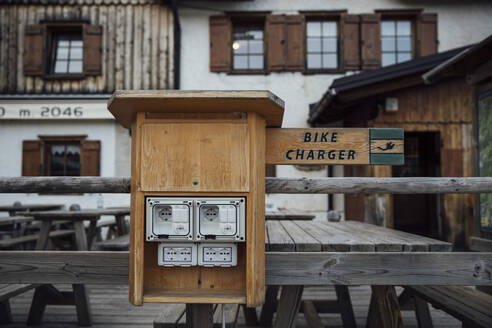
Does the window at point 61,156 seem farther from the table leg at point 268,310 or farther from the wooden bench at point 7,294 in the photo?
the table leg at point 268,310

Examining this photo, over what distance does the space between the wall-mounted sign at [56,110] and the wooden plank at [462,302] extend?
751 centimetres

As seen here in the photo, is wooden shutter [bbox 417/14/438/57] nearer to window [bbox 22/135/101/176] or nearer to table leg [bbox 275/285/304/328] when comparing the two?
window [bbox 22/135/101/176]

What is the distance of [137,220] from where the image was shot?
190 cm

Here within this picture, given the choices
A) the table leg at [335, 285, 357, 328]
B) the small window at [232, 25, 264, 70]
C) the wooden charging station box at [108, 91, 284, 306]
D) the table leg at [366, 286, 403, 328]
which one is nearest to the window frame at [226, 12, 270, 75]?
the small window at [232, 25, 264, 70]

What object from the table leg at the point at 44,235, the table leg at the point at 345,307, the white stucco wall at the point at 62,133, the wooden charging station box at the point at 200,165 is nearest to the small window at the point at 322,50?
the white stucco wall at the point at 62,133

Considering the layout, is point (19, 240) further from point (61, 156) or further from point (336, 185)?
point (336, 185)

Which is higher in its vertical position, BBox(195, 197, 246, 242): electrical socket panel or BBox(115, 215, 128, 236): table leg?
BBox(195, 197, 246, 242): electrical socket panel

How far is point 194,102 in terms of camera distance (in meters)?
1.80

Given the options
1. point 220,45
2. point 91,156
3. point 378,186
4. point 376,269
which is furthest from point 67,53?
point 376,269

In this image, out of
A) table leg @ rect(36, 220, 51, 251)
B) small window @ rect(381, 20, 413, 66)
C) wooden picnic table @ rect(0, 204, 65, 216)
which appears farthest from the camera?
small window @ rect(381, 20, 413, 66)

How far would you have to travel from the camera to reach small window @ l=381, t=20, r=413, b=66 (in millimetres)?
8820

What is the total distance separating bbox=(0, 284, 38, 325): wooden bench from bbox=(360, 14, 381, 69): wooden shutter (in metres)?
7.59

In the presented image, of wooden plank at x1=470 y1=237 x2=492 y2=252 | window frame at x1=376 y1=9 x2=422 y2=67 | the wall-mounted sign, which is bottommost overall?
wooden plank at x1=470 y1=237 x2=492 y2=252

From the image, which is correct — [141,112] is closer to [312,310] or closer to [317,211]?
[312,310]
